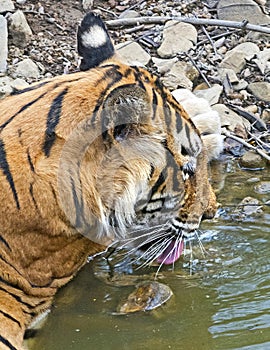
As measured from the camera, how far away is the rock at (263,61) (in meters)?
6.68

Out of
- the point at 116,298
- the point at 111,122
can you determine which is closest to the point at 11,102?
the point at 111,122

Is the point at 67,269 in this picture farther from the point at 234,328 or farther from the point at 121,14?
the point at 121,14

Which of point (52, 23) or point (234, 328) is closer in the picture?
point (234, 328)

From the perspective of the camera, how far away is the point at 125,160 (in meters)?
3.15

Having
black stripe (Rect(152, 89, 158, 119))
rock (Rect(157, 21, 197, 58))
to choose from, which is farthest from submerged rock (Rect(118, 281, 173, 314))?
rock (Rect(157, 21, 197, 58))

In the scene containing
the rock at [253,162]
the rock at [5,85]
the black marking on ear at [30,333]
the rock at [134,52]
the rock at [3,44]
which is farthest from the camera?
the rock at [134,52]

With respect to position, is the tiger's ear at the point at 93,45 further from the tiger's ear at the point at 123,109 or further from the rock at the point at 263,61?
the rock at the point at 263,61

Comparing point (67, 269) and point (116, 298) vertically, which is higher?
point (67, 269)

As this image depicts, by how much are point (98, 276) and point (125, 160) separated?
126cm

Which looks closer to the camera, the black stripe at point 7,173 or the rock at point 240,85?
the black stripe at point 7,173

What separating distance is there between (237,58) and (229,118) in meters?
0.91

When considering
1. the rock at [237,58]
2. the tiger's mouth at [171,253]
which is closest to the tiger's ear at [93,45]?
the tiger's mouth at [171,253]

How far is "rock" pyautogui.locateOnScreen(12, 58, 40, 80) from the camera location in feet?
20.7

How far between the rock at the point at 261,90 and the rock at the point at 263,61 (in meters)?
0.25
